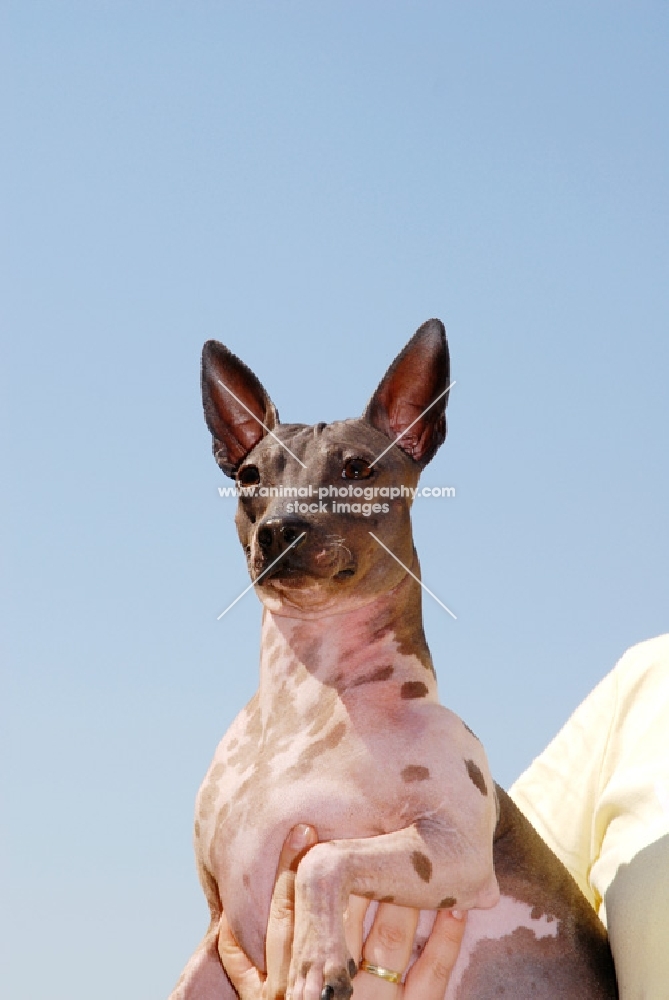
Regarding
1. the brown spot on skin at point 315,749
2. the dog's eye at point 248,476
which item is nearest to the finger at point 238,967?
the brown spot on skin at point 315,749

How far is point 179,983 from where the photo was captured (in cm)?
365

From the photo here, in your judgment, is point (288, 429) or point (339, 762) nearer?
point (339, 762)

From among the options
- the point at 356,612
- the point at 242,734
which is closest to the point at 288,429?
the point at 356,612

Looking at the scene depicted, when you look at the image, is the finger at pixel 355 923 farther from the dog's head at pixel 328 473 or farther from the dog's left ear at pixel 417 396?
the dog's left ear at pixel 417 396

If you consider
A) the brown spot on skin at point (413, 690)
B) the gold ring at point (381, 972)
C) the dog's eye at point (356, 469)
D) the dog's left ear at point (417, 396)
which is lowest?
the gold ring at point (381, 972)

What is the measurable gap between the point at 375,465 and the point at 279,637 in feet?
1.95

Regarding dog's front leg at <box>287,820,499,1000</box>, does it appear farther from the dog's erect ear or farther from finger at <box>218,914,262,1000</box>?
the dog's erect ear

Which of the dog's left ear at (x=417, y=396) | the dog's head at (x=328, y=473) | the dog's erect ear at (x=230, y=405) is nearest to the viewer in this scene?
the dog's head at (x=328, y=473)

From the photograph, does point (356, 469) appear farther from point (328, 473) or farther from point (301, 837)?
point (301, 837)

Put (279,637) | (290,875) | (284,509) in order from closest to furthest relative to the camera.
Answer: (290,875) < (284,509) < (279,637)

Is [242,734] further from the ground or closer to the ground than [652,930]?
further from the ground

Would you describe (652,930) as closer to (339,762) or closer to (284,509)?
(339,762)

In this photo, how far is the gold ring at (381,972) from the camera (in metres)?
3.36

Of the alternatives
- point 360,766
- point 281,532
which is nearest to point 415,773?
point 360,766
